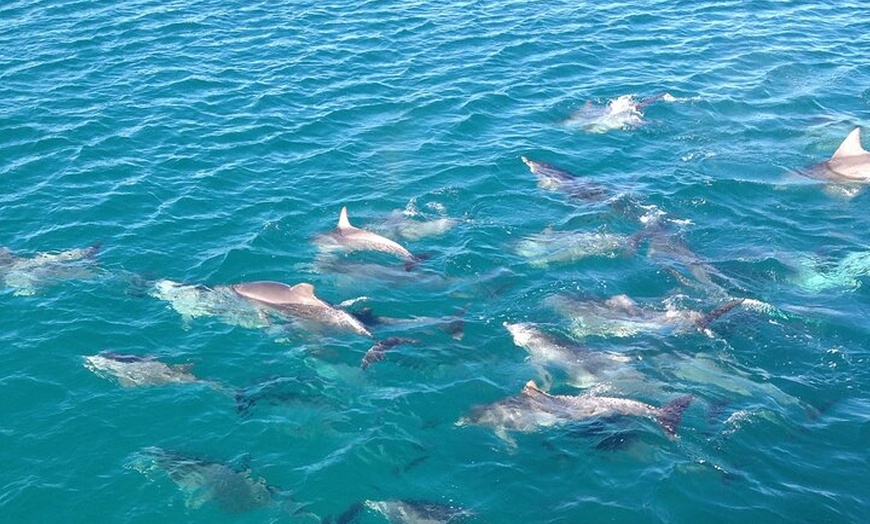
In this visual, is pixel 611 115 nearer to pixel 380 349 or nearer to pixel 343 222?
pixel 343 222

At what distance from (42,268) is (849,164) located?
28203 millimetres

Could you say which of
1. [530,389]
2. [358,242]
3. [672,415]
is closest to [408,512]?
[530,389]

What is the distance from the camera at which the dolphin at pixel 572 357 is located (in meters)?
20.9

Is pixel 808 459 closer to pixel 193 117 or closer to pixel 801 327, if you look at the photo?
pixel 801 327

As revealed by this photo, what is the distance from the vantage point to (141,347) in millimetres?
22031

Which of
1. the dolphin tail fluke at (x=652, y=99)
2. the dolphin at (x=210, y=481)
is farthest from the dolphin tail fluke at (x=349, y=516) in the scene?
the dolphin tail fluke at (x=652, y=99)

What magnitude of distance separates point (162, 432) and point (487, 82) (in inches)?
925

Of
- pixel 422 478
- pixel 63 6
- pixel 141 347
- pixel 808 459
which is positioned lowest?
pixel 808 459

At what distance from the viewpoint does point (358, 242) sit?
2605 centimetres

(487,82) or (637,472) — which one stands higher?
(487,82)

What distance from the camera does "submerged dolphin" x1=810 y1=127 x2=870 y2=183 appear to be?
97.6 feet

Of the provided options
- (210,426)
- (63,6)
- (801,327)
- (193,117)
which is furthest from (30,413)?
(63,6)

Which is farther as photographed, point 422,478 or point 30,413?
point 30,413

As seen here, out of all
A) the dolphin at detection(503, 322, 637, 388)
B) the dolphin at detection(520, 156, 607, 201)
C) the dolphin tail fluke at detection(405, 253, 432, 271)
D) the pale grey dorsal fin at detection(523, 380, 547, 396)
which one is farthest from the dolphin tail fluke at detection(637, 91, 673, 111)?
the pale grey dorsal fin at detection(523, 380, 547, 396)
